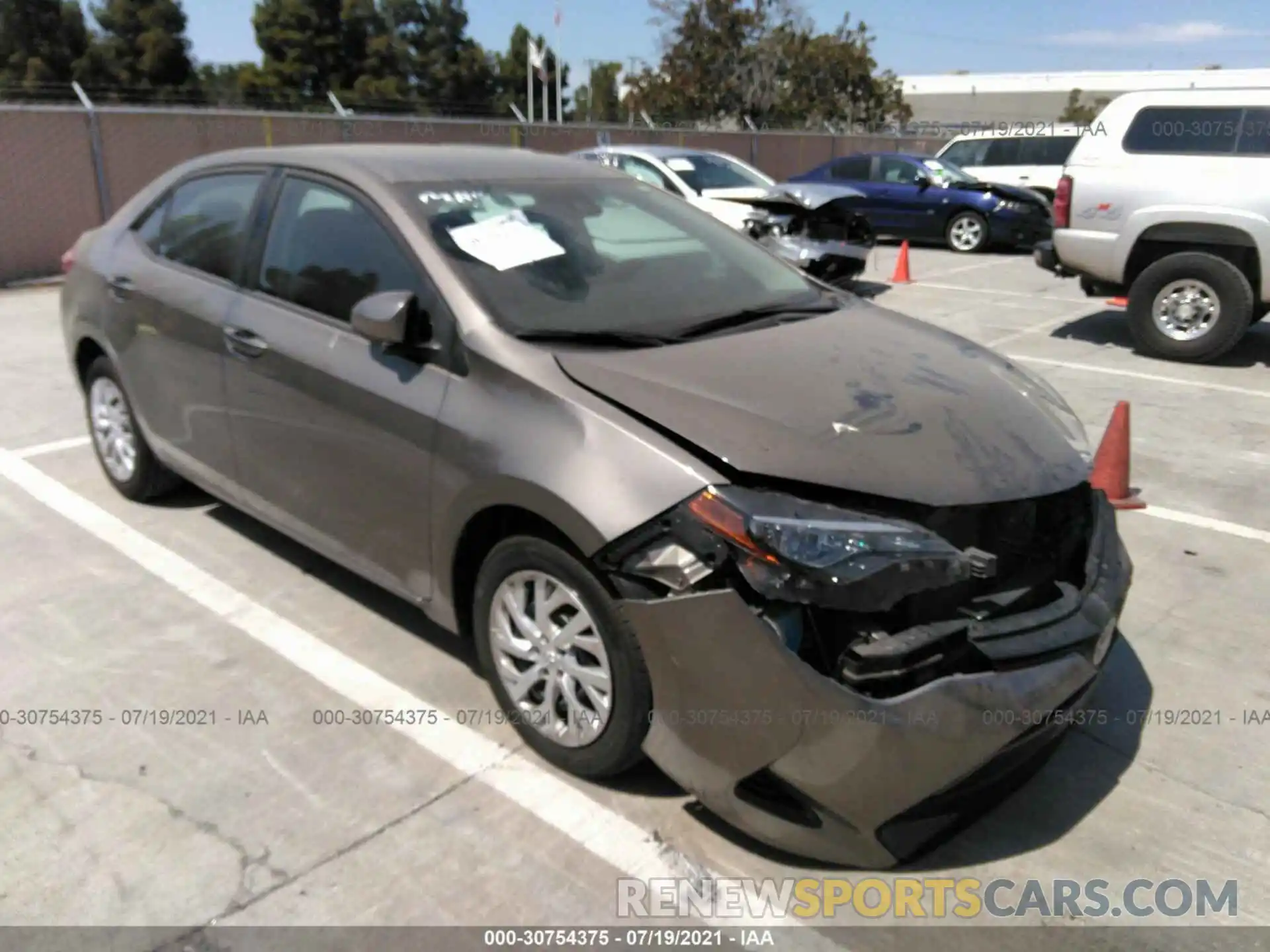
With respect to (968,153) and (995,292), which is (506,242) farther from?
(968,153)

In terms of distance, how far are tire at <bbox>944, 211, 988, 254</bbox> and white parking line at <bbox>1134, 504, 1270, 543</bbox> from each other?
1120 cm

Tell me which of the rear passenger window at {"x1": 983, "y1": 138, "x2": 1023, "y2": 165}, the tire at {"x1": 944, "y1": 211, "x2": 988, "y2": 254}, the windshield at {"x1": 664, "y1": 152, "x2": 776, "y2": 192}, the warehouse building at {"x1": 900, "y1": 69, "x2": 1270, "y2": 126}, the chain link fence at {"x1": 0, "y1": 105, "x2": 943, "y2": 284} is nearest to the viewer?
the windshield at {"x1": 664, "y1": 152, "x2": 776, "y2": 192}

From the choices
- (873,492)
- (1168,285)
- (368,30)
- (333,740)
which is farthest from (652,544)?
(368,30)

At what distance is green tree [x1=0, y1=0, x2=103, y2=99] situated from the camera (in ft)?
130

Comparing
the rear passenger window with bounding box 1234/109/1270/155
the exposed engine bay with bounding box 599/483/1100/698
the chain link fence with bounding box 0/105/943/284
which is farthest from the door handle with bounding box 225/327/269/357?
the chain link fence with bounding box 0/105/943/284

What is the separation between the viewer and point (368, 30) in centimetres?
4897

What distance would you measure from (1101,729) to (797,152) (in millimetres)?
23572

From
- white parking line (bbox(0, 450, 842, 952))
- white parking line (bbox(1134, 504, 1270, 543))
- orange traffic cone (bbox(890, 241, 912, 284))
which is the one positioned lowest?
white parking line (bbox(0, 450, 842, 952))

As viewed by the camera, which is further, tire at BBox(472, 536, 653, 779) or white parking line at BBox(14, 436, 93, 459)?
white parking line at BBox(14, 436, 93, 459)

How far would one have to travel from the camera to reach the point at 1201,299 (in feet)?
26.6

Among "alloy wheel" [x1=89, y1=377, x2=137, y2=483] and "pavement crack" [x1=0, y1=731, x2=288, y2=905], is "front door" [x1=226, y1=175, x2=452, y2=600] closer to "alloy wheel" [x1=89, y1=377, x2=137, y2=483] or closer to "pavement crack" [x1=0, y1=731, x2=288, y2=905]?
"pavement crack" [x1=0, y1=731, x2=288, y2=905]

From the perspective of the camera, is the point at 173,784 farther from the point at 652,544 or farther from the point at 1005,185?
the point at 1005,185

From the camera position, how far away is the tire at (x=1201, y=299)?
7906mm

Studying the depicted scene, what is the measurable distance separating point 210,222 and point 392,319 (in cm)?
170
